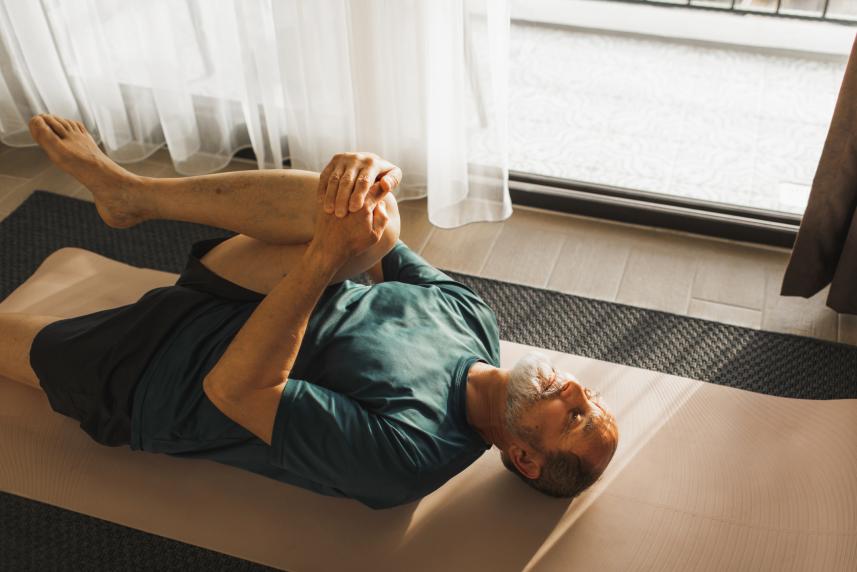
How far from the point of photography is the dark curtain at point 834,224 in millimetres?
1919

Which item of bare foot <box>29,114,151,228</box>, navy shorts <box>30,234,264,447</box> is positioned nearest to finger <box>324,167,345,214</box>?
navy shorts <box>30,234,264,447</box>

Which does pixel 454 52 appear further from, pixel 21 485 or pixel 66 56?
pixel 21 485

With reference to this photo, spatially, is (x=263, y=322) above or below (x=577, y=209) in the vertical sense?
above

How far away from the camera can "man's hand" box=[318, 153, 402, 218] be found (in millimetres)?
1344

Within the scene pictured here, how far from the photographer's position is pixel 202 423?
1.55m

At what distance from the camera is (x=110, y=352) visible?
1615 millimetres

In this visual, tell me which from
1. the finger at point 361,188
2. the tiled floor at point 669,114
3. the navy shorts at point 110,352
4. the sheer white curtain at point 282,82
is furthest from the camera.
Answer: the tiled floor at point 669,114

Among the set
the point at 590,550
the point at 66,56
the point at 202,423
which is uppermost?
the point at 66,56

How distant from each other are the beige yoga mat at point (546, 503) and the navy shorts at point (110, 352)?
4.0 inches

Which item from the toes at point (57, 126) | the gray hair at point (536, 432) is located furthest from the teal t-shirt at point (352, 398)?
the toes at point (57, 126)

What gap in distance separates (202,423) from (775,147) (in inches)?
87.6

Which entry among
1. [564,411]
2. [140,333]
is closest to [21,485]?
[140,333]

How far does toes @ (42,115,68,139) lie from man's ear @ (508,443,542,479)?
1090mm

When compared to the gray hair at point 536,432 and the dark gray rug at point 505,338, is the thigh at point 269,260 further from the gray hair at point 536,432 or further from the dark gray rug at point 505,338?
the dark gray rug at point 505,338
